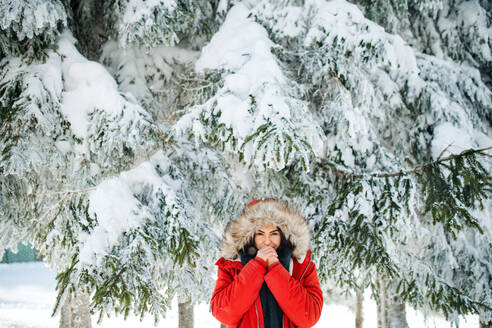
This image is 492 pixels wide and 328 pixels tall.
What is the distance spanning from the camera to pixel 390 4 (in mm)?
4973

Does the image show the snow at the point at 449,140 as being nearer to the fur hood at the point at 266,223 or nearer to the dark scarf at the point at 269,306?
the fur hood at the point at 266,223

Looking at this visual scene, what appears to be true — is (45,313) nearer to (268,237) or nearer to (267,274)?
(268,237)

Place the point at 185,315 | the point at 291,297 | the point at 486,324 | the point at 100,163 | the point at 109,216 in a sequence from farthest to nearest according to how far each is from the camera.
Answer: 1. the point at 185,315
2. the point at 486,324
3. the point at 100,163
4. the point at 109,216
5. the point at 291,297

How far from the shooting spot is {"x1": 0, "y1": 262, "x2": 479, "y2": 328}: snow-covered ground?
10008mm

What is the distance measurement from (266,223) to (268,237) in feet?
0.31

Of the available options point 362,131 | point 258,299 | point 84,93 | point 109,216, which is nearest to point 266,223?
point 258,299

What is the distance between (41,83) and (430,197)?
13.2ft

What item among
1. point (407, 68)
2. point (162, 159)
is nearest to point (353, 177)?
point (407, 68)

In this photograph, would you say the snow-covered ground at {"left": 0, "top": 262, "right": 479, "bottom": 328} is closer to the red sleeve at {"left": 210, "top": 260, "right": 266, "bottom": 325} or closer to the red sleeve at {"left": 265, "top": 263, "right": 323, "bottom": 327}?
the red sleeve at {"left": 210, "top": 260, "right": 266, "bottom": 325}

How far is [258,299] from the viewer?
2023 mm

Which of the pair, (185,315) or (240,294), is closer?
(240,294)

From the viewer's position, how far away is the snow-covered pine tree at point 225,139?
10.1 feet

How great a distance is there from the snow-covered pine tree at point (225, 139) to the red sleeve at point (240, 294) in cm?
97

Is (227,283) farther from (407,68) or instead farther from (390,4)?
(390,4)
